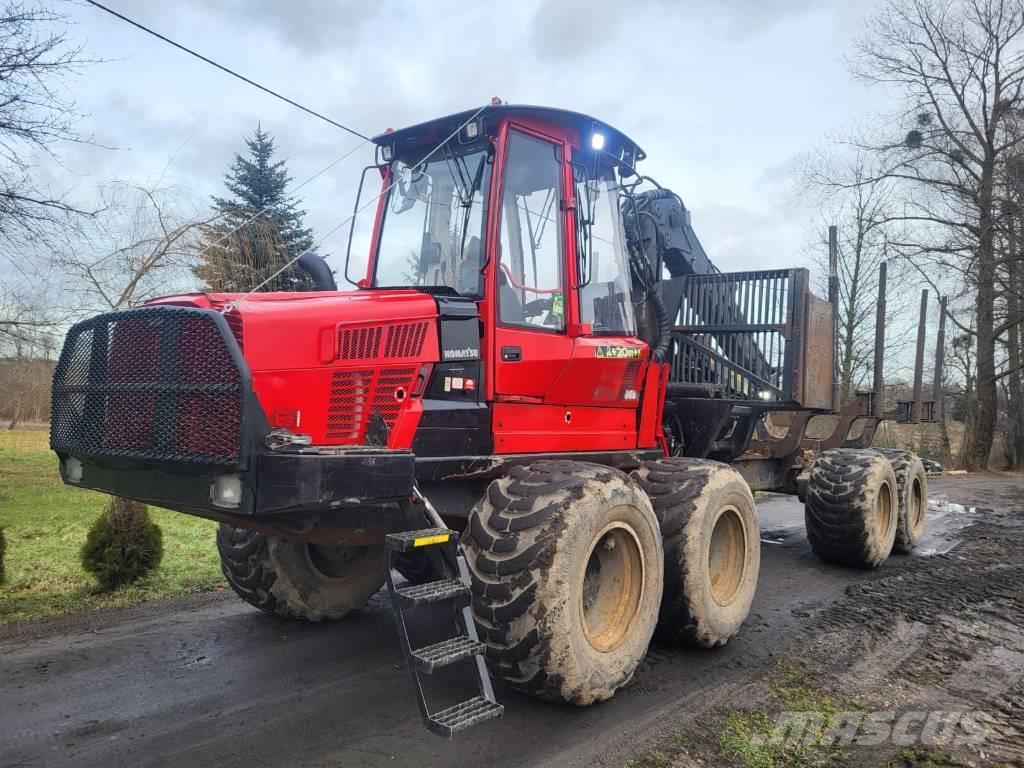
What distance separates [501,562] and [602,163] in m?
3.06

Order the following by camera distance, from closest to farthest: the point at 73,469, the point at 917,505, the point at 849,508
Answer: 1. the point at 73,469
2. the point at 849,508
3. the point at 917,505

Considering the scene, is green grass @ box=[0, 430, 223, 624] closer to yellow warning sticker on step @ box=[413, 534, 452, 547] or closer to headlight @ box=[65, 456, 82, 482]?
headlight @ box=[65, 456, 82, 482]

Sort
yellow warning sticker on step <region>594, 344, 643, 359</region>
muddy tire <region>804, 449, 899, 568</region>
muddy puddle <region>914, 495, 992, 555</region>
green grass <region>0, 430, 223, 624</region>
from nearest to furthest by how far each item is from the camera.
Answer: yellow warning sticker on step <region>594, 344, 643, 359</region> → green grass <region>0, 430, 223, 624</region> → muddy tire <region>804, 449, 899, 568</region> → muddy puddle <region>914, 495, 992, 555</region>

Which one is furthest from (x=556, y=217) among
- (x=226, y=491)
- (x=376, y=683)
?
(x=376, y=683)

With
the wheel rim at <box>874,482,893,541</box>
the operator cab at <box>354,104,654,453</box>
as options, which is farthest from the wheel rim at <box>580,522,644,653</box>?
the wheel rim at <box>874,482,893,541</box>

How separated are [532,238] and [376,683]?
2902 millimetres

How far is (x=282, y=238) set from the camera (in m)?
10.5

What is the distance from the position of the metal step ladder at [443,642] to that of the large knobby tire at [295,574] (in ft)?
6.43

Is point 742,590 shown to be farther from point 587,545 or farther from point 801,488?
point 801,488

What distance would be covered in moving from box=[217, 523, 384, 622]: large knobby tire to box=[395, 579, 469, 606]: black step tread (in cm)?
198

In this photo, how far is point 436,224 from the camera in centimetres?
505

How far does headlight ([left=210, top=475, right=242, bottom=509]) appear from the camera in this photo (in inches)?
136

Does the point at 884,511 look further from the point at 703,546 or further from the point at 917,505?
the point at 703,546

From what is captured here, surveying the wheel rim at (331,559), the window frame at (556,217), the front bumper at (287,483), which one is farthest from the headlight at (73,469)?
the window frame at (556,217)
